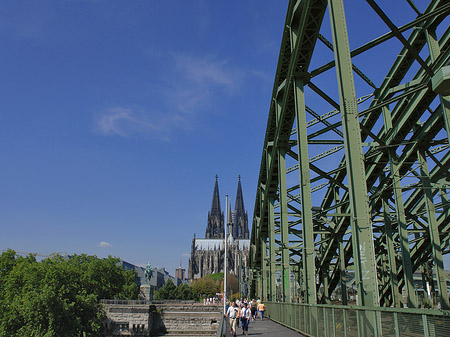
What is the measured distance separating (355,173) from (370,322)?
4103 mm

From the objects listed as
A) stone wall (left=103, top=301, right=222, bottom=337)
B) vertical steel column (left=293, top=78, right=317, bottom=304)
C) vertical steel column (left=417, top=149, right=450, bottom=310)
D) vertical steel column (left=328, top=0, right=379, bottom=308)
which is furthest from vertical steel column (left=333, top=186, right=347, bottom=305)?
stone wall (left=103, top=301, right=222, bottom=337)

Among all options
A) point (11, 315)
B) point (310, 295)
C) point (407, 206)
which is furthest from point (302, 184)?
point (11, 315)

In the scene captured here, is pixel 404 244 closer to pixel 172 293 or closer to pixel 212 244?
pixel 172 293

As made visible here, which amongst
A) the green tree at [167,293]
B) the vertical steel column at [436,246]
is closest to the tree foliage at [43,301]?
the vertical steel column at [436,246]

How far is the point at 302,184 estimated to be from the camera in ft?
54.0

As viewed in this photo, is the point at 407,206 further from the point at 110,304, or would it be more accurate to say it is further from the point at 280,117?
the point at 110,304

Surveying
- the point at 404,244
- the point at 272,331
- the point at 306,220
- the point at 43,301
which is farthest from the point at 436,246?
the point at 43,301

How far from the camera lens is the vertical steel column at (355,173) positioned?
33.3 feet

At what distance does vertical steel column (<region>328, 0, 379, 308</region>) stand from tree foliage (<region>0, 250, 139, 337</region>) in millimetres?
44247

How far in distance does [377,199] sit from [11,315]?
4386 centimetres

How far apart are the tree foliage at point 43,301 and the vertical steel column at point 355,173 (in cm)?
4425

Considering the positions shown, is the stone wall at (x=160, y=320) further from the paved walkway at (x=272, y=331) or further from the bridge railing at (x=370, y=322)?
the bridge railing at (x=370, y=322)

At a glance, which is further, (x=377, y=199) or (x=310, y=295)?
(x=377, y=199)

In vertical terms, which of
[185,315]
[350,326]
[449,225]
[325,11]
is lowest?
[185,315]
